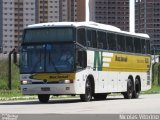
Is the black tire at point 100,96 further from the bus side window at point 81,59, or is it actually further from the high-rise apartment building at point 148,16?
the high-rise apartment building at point 148,16

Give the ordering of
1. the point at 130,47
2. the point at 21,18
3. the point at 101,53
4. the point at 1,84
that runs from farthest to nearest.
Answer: the point at 21,18 → the point at 1,84 → the point at 130,47 → the point at 101,53

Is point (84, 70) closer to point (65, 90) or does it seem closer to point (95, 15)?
point (65, 90)

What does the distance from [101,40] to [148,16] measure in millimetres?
55533

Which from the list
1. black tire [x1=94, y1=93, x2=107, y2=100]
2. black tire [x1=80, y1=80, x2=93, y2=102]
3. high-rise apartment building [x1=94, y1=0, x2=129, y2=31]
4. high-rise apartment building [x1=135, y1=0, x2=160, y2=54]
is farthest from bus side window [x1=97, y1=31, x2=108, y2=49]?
high-rise apartment building [x1=135, y1=0, x2=160, y2=54]

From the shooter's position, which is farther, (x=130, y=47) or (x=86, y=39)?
(x=130, y=47)

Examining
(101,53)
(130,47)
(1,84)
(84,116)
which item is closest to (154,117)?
(84,116)

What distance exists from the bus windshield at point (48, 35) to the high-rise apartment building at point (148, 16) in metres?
54.3

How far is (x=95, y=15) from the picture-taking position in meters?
77.8

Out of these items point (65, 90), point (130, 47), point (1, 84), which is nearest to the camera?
point (65, 90)

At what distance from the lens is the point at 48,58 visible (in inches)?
1024

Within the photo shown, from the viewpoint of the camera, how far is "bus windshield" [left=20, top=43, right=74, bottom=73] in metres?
25.9

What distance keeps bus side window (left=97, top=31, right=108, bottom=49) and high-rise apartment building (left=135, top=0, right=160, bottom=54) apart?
51.0m

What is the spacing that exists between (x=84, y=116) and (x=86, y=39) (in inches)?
406

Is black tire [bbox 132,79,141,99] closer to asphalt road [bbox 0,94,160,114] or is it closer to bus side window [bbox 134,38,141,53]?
bus side window [bbox 134,38,141,53]
